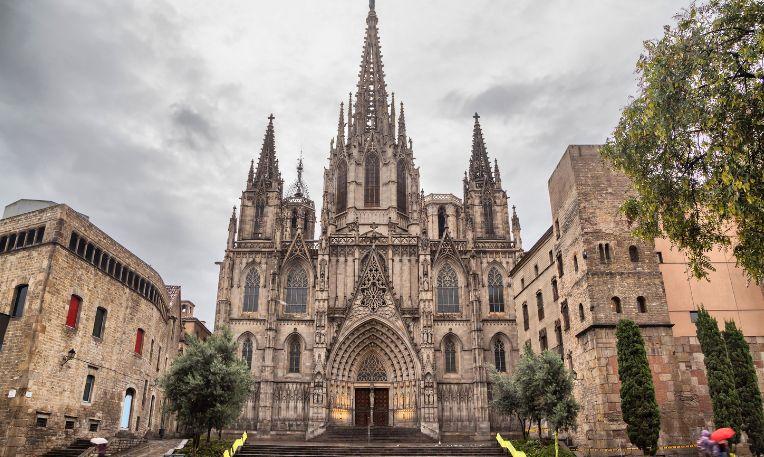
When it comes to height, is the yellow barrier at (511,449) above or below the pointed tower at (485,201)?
below

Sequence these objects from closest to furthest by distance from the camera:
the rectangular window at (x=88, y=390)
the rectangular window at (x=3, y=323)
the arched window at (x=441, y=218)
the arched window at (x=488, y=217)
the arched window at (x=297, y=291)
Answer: the rectangular window at (x=3, y=323) → the rectangular window at (x=88, y=390) → the arched window at (x=297, y=291) → the arched window at (x=488, y=217) → the arched window at (x=441, y=218)

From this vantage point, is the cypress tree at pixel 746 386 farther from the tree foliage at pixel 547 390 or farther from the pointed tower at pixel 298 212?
the pointed tower at pixel 298 212

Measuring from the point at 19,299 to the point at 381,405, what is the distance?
24877 millimetres

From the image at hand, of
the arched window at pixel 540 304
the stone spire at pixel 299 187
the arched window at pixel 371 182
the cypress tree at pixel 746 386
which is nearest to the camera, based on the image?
the cypress tree at pixel 746 386

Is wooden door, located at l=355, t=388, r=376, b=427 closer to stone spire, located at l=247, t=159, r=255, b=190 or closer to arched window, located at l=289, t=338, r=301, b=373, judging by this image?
arched window, located at l=289, t=338, r=301, b=373

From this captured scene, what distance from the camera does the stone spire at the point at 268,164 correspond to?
4897cm

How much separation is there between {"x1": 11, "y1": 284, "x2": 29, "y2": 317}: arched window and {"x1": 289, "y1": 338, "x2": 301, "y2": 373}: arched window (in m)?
20.5

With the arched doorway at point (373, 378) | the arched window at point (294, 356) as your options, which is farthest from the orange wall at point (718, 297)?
the arched window at point (294, 356)

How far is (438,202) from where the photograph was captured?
6238 cm

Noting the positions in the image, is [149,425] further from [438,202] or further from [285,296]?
[438,202]

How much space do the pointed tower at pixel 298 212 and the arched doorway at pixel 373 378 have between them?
1050cm

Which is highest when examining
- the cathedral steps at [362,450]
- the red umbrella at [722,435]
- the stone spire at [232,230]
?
the stone spire at [232,230]

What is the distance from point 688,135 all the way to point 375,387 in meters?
30.4

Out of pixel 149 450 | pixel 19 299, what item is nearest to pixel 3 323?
pixel 19 299
